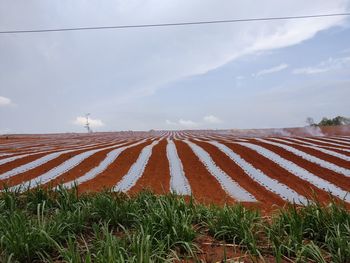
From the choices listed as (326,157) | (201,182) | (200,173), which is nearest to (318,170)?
(326,157)

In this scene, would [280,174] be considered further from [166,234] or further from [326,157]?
[166,234]

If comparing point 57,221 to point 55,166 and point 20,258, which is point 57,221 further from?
point 55,166

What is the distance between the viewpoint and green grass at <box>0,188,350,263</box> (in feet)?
14.2

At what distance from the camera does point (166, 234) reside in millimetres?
4898

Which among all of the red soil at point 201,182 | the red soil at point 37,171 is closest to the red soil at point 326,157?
the red soil at point 201,182

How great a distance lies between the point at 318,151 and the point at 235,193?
305 inches

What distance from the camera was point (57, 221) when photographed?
5227 millimetres

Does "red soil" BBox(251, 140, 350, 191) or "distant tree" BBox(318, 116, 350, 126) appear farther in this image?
"distant tree" BBox(318, 116, 350, 126)

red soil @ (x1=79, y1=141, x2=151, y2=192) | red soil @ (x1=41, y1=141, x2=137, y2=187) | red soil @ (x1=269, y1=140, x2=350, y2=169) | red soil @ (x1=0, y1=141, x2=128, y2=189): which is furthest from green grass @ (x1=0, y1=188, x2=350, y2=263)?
red soil @ (x1=269, y1=140, x2=350, y2=169)

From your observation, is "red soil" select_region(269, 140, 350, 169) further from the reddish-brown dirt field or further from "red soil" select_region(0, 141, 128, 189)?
"red soil" select_region(0, 141, 128, 189)

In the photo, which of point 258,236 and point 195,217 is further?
point 195,217

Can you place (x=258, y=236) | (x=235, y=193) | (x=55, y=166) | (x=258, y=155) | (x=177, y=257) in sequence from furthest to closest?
(x=258, y=155)
(x=55, y=166)
(x=235, y=193)
(x=258, y=236)
(x=177, y=257)

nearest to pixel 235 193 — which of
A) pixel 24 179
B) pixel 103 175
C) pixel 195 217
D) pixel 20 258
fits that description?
pixel 103 175

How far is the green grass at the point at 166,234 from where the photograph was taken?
4.32m
